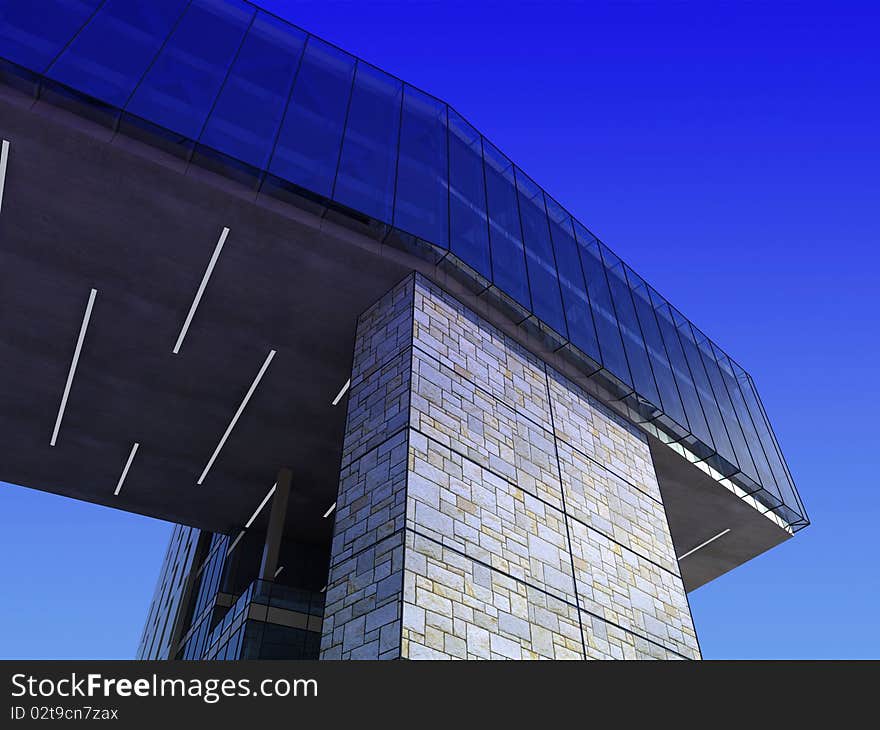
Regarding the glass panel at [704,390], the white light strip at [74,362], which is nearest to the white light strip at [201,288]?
the white light strip at [74,362]

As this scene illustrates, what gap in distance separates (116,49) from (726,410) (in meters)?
19.5

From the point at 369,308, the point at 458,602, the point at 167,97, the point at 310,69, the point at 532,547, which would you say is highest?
the point at 310,69

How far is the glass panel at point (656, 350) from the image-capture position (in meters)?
19.4

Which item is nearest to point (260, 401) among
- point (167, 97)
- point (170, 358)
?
point (170, 358)

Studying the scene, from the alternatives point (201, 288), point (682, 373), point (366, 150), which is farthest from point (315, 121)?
point (682, 373)

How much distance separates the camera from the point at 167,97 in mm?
12352

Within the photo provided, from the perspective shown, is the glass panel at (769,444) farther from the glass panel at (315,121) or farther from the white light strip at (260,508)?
the glass panel at (315,121)

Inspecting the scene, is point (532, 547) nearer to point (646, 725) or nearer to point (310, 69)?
point (646, 725)

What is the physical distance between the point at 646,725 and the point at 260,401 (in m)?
13.8

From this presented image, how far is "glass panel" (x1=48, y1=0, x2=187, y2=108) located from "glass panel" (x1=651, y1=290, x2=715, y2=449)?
15.8 m

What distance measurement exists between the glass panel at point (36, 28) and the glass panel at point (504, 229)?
8901 mm

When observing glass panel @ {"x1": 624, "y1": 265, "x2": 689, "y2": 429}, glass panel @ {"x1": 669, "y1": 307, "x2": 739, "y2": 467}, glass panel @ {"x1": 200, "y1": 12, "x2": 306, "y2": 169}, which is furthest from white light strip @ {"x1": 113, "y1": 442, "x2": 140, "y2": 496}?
glass panel @ {"x1": 669, "y1": 307, "x2": 739, "y2": 467}

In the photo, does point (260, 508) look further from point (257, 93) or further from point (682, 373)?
point (682, 373)

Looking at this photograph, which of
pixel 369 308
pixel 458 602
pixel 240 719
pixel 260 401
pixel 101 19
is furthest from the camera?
pixel 260 401
